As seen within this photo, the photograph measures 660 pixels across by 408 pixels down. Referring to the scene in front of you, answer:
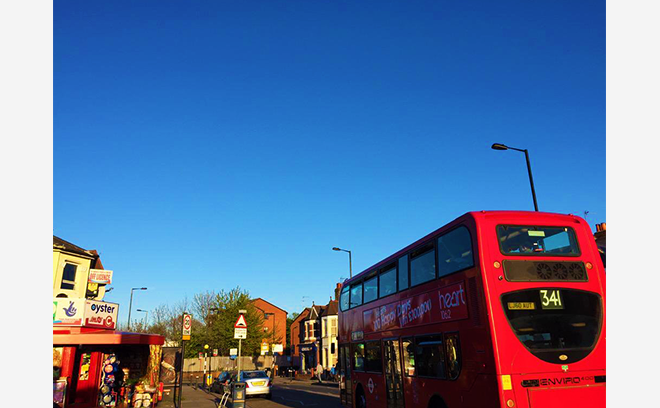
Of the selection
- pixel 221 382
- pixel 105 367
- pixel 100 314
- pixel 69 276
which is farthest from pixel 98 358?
pixel 221 382

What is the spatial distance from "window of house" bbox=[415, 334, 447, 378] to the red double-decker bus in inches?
1.0

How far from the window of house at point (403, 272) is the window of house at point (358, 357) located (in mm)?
3882

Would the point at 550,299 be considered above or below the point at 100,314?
below

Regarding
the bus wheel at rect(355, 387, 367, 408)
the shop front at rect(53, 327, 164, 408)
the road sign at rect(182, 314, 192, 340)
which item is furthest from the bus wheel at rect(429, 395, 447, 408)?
the shop front at rect(53, 327, 164, 408)

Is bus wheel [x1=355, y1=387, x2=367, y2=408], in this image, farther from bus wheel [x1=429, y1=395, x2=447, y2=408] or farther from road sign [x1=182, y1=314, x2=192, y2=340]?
road sign [x1=182, y1=314, x2=192, y2=340]

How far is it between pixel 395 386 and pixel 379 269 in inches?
130

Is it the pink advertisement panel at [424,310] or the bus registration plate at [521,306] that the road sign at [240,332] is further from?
the bus registration plate at [521,306]

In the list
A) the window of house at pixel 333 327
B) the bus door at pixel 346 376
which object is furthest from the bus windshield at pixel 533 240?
the window of house at pixel 333 327

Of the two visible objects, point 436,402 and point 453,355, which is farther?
point 436,402

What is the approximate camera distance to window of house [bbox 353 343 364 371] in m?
14.5

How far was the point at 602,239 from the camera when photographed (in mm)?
28281

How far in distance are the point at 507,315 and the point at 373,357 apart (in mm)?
6676

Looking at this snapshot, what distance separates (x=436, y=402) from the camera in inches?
381

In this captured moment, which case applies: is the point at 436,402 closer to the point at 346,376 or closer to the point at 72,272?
the point at 346,376
